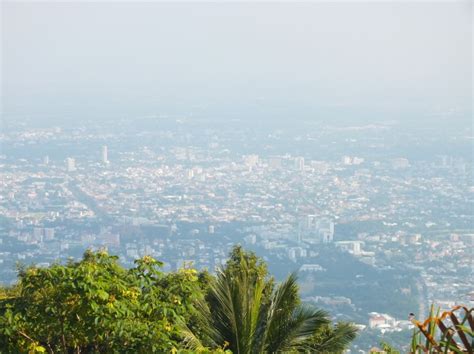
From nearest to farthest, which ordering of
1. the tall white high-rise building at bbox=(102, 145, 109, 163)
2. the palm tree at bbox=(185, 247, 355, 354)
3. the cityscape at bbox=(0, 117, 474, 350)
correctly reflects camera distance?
the palm tree at bbox=(185, 247, 355, 354) → the cityscape at bbox=(0, 117, 474, 350) → the tall white high-rise building at bbox=(102, 145, 109, 163)

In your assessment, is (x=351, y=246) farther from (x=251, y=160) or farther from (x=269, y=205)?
(x=251, y=160)

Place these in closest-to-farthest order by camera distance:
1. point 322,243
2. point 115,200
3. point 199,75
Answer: point 322,243 → point 115,200 → point 199,75

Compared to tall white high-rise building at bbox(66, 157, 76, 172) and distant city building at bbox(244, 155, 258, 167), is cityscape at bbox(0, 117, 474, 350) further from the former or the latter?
distant city building at bbox(244, 155, 258, 167)

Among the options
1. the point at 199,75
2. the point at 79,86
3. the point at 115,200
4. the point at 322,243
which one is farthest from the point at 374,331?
the point at 199,75

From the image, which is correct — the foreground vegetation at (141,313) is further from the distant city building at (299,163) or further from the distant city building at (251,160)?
the distant city building at (251,160)

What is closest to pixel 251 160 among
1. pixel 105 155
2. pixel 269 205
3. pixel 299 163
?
pixel 299 163

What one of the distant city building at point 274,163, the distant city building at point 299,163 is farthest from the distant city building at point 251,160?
the distant city building at point 299,163

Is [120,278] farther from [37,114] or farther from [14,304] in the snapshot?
[37,114]

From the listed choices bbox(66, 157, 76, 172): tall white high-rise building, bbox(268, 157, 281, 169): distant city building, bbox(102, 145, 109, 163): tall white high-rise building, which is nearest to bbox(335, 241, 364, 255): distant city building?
bbox(66, 157, 76, 172): tall white high-rise building
